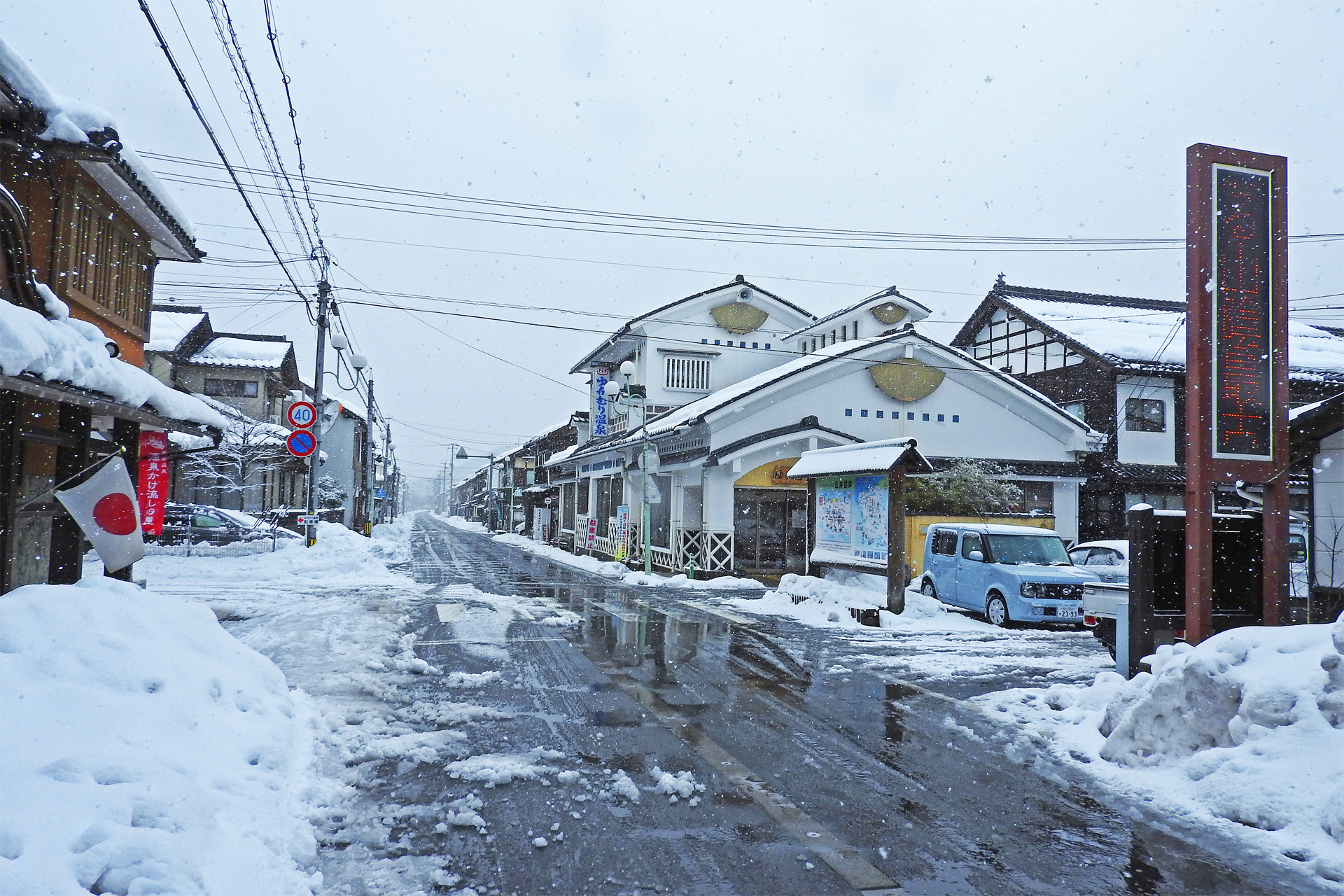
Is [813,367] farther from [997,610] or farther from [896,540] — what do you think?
[997,610]

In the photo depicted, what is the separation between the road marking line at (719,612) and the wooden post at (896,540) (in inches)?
114

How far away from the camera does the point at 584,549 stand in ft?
119

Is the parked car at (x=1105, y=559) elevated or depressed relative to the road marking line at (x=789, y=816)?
elevated

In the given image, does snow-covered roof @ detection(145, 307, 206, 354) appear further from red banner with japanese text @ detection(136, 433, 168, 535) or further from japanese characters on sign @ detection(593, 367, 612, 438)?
red banner with japanese text @ detection(136, 433, 168, 535)

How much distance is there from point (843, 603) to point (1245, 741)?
10.5 metres

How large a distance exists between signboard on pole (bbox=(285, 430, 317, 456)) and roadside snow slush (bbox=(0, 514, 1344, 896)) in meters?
9.35

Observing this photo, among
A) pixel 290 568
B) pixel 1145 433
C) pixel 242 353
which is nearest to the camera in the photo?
pixel 290 568

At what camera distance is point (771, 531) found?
24.4 metres

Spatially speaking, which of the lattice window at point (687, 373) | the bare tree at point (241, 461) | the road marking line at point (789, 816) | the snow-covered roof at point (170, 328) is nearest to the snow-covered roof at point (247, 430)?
the bare tree at point (241, 461)

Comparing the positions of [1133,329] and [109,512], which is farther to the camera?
[1133,329]

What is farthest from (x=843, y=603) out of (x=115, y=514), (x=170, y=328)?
(x=170, y=328)

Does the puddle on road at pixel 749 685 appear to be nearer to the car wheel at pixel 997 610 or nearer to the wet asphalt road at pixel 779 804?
the wet asphalt road at pixel 779 804

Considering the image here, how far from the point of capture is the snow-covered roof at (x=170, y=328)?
36156mm

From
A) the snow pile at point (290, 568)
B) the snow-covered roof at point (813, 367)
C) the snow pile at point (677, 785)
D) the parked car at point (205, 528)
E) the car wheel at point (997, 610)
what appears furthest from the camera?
the parked car at point (205, 528)
